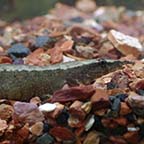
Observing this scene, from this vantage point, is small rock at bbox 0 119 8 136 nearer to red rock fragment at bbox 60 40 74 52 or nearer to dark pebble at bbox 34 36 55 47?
red rock fragment at bbox 60 40 74 52

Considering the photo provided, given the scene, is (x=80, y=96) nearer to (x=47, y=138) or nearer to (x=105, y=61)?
(x=47, y=138)

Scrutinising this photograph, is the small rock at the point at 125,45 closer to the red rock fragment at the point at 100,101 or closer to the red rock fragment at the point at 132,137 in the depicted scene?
the red rock fragment at the point at 100,101

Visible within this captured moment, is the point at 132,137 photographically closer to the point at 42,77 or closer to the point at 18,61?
the point at 42,77

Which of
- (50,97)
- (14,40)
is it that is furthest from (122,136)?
(14,40)

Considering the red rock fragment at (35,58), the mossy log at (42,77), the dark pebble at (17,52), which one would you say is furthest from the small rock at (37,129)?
the dark pebble at (17,52)

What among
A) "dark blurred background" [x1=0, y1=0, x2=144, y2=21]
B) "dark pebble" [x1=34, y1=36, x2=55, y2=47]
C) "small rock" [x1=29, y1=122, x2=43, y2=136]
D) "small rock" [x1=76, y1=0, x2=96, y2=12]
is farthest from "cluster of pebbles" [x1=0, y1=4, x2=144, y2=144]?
"small rock" [x1=76, y1=0, x2=96, y2=12]
